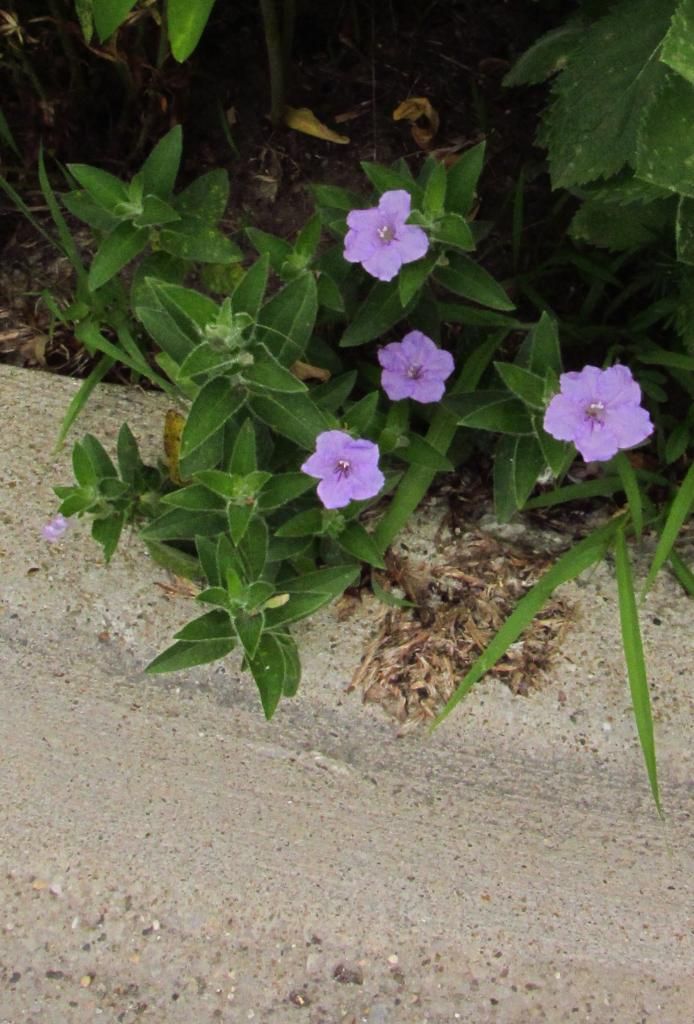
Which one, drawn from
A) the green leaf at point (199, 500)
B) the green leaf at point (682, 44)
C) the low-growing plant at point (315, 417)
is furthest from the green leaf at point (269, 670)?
the green leaf at point (682, 44)

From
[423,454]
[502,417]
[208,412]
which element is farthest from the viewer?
[423,454]

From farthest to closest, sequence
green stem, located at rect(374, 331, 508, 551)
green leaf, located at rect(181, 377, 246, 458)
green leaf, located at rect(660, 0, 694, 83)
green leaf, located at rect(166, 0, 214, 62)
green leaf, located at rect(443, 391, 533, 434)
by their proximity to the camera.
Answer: green stem, located at rect(374, 331, 508, 551)
green leaf, located at rect(443, 391, 533, 434)
green leaf, located at rect(181, 377, 246, 458)
green leaf, located at rect(166, 0, 214, 62)
green leaf, located at rect(660, 0, 694, 83)

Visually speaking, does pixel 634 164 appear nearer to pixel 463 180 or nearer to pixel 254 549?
pixel 463 180

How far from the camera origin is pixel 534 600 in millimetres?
1700

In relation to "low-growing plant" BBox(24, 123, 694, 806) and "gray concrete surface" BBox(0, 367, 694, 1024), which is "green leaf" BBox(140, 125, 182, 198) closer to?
"low-growing plant" BBox(24, 123, 694, 806)

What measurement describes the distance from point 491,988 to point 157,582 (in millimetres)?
882

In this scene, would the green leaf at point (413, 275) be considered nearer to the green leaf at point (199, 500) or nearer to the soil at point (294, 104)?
the green leaf at point (199, 500)

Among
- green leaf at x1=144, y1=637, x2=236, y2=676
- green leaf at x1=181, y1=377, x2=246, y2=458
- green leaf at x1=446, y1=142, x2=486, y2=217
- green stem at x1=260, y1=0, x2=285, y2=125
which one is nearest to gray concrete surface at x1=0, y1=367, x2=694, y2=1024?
green leaf at x1=144, y1=637, x2=236, y2=676

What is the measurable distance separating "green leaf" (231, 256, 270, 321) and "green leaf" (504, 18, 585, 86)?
0.66 m

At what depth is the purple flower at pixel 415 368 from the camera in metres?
1.69

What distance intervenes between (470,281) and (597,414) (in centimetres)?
33

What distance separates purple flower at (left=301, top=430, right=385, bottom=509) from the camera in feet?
4.75

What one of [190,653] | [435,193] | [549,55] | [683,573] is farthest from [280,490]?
[549,55]

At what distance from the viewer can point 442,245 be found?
1.61 m
